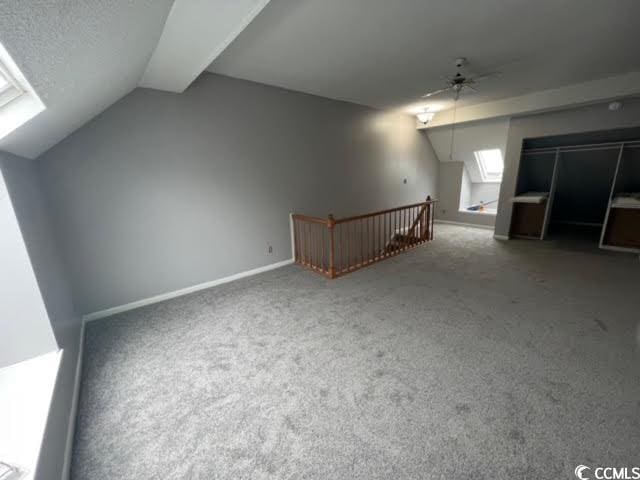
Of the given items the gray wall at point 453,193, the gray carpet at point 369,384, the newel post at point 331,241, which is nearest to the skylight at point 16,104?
the gray carpet at point 369,384

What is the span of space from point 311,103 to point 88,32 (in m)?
3.24

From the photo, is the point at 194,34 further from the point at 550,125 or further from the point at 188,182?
the point at 550,125

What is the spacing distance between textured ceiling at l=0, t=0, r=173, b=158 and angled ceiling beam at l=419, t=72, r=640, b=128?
17.4 feet

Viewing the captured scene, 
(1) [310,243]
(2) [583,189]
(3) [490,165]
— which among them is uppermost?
(3) [490,165]

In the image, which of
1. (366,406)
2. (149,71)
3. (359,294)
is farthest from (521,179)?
(149,71)

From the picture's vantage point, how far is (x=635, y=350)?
6.34 ft

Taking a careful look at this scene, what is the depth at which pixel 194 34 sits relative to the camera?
5.99 ft

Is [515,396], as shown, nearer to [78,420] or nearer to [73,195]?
[78,420]

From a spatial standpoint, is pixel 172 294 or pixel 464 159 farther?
pixel 464 159

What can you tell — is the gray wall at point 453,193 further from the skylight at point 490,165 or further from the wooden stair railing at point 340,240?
the wooden stair railing at point 340,240

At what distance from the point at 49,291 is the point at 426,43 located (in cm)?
370

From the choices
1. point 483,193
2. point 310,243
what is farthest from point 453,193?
point 310,243

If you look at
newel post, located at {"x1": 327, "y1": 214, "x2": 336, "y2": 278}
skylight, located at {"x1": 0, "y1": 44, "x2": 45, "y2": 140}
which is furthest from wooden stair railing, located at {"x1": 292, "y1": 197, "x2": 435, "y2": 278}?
skylight, located at {"x1": 0, "y1": 44, "x2": 45, "y2": 140}

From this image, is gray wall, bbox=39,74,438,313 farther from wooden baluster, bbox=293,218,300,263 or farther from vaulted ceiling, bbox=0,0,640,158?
vaulted ceiling, bbox=0,0,640,158
